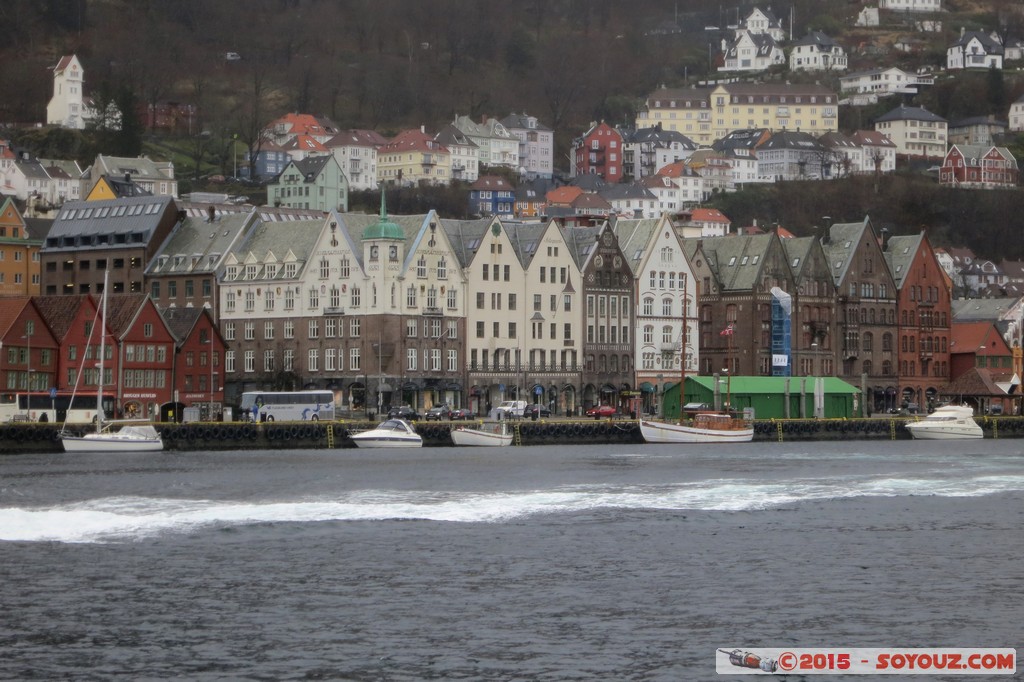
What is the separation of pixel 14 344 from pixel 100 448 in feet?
65.3

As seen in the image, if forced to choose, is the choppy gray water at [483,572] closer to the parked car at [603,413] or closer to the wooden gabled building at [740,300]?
the parked car at [603,413]

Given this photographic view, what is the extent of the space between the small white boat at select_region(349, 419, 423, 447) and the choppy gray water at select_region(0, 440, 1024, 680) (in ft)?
91.5

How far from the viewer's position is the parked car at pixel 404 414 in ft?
446

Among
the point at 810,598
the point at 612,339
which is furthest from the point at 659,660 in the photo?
the point at 612,339

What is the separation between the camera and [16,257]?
561 feet

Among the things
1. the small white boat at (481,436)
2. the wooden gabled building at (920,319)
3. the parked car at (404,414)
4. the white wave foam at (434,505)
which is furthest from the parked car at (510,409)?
the white wave foam at (434,505)

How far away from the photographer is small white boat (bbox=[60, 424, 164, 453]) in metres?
115

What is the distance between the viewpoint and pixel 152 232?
15775 cm

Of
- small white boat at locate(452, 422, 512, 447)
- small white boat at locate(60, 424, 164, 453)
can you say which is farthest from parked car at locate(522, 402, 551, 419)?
small white boat at locate(60, 424, 164, 453)

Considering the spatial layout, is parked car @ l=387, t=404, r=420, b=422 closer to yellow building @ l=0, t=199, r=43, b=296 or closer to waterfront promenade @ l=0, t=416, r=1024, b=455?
waterfront promenade @ l=0, t=416, r=1024, b=455

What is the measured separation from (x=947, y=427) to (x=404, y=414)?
41095mm

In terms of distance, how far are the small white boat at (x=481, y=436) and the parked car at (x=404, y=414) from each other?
8595 mm

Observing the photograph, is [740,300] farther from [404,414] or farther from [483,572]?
[483,572]

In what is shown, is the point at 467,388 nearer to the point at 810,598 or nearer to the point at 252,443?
the point at 252,443
